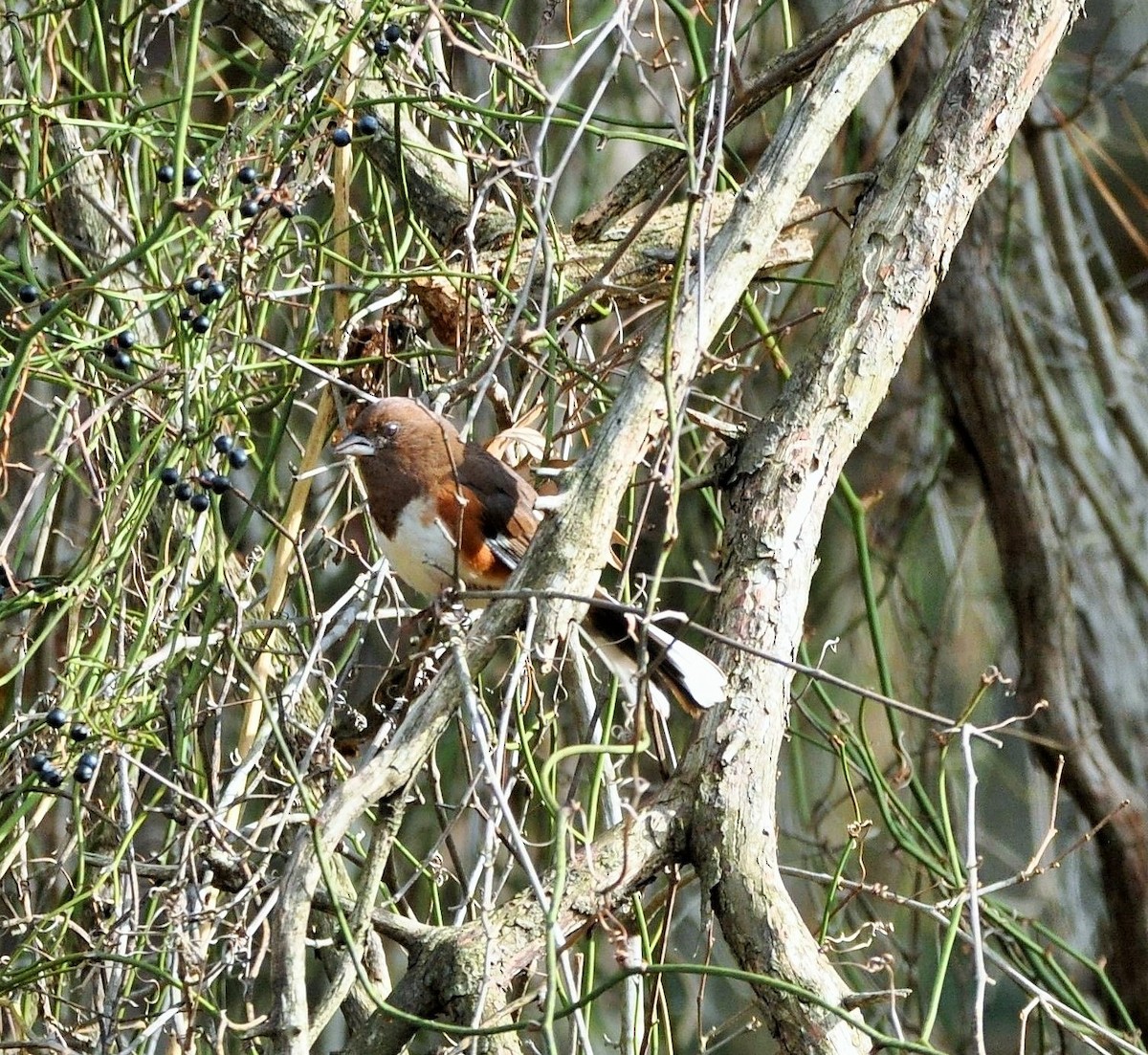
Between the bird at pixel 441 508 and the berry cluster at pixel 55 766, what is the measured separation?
30.0 inches

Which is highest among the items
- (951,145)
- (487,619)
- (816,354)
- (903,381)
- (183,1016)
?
(903,381)

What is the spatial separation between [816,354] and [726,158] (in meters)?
1.41

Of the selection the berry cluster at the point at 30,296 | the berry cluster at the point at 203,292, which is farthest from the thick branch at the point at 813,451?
the berry cluster at the point at 30,296

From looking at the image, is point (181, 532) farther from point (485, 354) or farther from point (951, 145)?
point (951, 145)

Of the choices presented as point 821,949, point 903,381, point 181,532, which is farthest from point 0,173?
point 903,381

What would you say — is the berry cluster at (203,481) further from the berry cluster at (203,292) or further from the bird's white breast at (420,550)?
the bird's white breast at (420,550)

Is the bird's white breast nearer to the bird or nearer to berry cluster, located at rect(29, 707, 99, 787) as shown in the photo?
the bird

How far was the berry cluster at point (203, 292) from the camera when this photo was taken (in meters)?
2.42

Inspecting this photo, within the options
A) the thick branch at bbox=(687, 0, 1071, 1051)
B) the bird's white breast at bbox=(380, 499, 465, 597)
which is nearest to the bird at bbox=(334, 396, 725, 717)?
the bird's white breast at bbox=(380, 499, 465, 597)

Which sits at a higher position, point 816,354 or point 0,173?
point 0,173

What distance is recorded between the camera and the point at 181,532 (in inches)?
122

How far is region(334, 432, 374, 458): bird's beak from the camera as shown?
3.19 meters

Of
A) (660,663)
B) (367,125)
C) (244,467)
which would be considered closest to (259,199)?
(367,125)

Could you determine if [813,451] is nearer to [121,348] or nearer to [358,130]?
[358,130]
